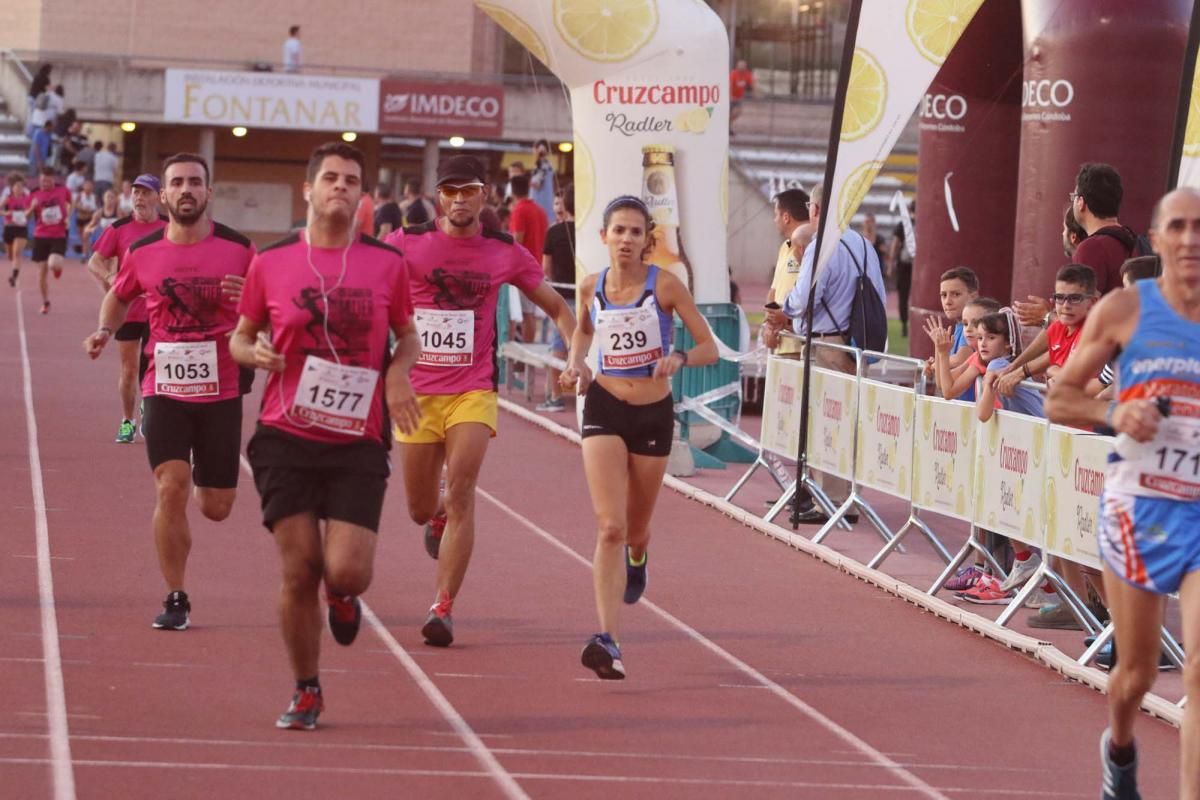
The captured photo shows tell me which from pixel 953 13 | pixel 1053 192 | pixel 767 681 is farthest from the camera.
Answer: pixel 1053 192

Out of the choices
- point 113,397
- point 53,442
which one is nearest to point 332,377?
point 53,442

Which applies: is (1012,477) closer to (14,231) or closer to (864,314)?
(864,314)

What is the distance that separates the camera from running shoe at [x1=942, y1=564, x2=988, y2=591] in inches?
430

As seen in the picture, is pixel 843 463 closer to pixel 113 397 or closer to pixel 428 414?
pixel 428 414

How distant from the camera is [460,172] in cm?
911

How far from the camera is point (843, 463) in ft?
40.3

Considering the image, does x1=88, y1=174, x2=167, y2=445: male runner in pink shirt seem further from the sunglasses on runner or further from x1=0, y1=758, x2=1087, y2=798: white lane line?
x1=0, y1=758, x2=1087, y2=798: white lane line

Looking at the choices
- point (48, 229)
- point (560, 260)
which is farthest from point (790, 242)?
point (48, 229)

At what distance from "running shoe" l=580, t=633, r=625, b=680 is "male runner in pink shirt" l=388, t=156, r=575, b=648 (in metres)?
0.98

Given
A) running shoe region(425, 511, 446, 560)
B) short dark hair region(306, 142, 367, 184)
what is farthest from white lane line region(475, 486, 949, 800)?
short dark hair region(306, 142, 367, 184)

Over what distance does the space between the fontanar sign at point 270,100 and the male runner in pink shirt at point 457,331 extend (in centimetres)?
3718

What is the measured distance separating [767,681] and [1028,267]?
7049 millimetres

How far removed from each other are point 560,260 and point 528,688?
40.2ft

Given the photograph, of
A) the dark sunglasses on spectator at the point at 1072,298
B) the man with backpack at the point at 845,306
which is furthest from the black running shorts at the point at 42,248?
the dark sunglasses on spectator at the point at 1072,298
